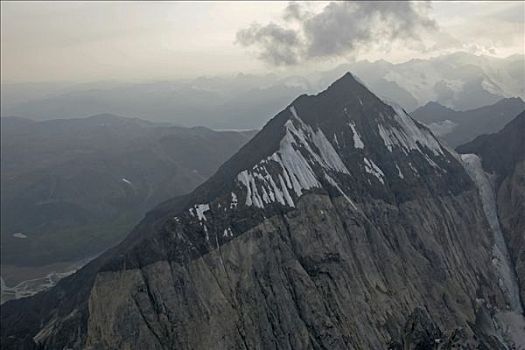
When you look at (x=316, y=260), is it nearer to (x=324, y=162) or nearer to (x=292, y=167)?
(x=292, y=167)

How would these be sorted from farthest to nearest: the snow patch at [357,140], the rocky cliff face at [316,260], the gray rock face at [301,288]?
the snow patch at [357,140] → the rocky cliff face at [316,260] → the gray rock face at [301,288]

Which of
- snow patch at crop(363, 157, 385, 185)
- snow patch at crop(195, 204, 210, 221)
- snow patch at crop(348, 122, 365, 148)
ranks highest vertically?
snow patch at crop(348, 122, 365, 148)

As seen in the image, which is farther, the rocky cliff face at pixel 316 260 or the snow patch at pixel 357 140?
the snow patch at pixel 357 140

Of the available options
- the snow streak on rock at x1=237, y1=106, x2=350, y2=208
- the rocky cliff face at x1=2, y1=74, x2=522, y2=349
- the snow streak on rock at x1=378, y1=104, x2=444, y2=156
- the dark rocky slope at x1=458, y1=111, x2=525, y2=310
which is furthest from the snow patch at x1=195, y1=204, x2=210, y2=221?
Result: the dark rocky slope at x1=458, y1=111, x2=525, y2=310

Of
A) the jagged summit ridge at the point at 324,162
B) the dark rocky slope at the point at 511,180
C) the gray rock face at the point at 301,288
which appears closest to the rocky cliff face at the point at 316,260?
the gray rock face at the point at 301,288

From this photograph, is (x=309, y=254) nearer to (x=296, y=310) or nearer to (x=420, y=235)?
(x=296, y=310)

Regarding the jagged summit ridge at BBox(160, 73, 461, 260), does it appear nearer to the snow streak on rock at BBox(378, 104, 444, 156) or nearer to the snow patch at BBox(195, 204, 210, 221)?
the snow patch at BBox(195, 204, 210, 221)

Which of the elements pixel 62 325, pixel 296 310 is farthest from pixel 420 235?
pixel 62 325

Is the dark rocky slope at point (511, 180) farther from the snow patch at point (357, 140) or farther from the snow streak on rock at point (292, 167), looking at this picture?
the snow streak on rock at point (292, 167)
